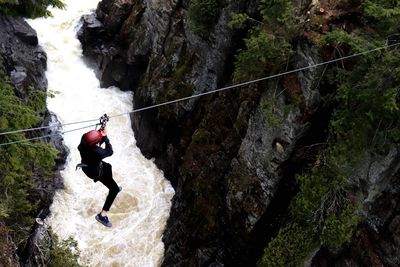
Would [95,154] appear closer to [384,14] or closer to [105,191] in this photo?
[384,14]

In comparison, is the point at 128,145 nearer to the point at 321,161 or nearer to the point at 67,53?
the point at 67,53

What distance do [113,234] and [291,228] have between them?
7025 millimetres

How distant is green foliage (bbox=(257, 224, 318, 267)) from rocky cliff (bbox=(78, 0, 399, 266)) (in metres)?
0.46

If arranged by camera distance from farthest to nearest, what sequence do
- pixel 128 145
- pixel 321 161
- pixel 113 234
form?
pixel 128 145 → pixel 113 234 → pixel 321 161

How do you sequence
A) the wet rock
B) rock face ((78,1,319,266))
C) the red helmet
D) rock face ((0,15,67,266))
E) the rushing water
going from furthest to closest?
the wet rock, rock face ((0,15,67,266)), the rushing water, rock face ((78,1,319,266)), the red helmet

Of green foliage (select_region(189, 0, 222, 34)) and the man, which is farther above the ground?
green foliage (select_region(189, 0, 222, 34))

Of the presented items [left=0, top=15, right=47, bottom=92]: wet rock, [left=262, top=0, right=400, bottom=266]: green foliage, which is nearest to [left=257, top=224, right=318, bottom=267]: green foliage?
[left=262, top=0, right=400, bottom=266]: green foliage

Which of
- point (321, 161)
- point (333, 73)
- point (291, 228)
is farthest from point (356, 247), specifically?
point (333, 73)

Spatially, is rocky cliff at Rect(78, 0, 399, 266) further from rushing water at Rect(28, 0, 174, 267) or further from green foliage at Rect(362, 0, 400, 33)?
green foliage at Rect(362, 0, 400, 33)

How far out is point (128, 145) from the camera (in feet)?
62.4

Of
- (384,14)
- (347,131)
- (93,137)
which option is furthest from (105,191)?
(384,14)

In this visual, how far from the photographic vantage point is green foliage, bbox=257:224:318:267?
34.2 ft

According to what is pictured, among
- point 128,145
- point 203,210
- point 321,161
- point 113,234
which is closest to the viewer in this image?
point 321,161

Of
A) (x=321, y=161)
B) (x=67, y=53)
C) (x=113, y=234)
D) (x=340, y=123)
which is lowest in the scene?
(x=113, y=234)
